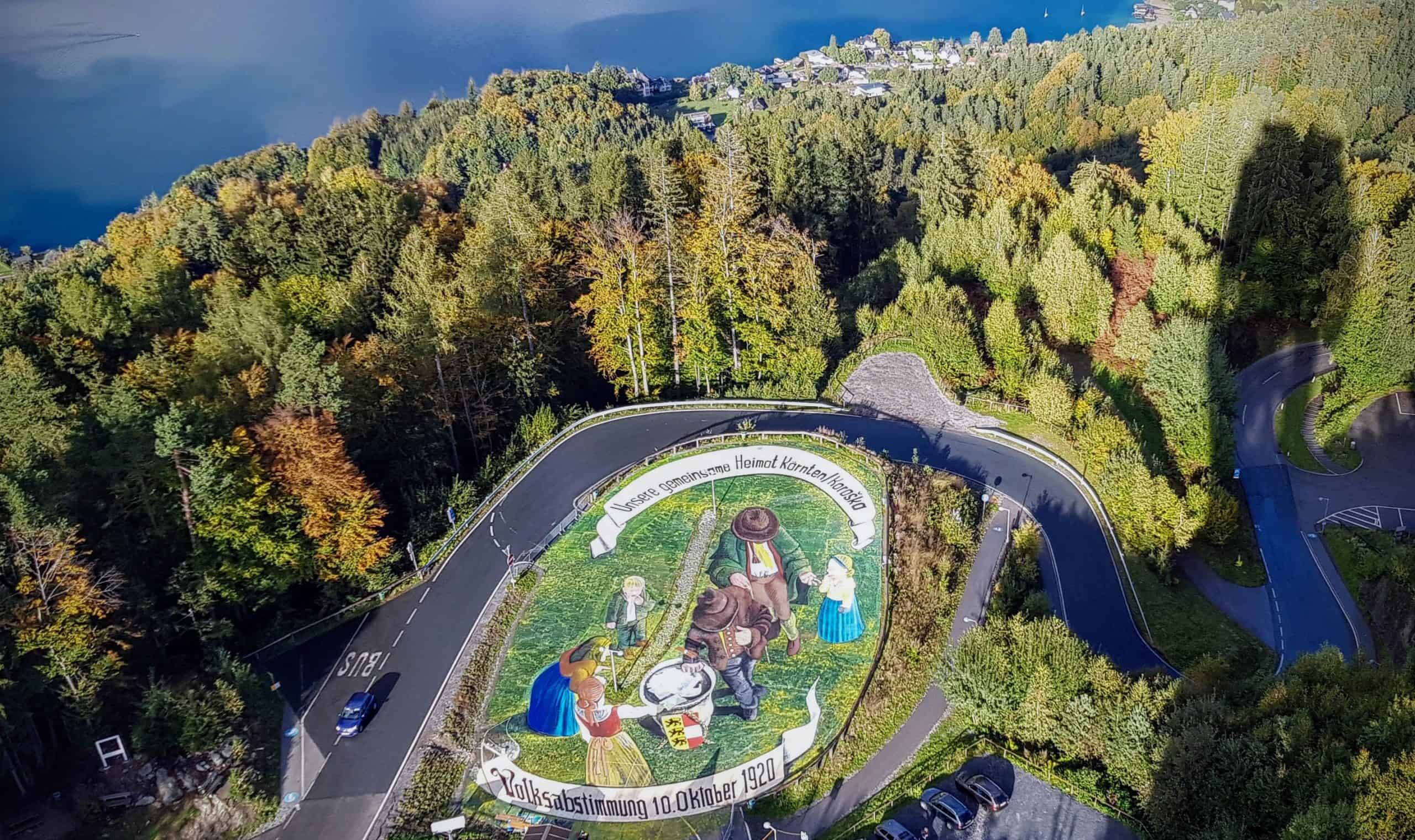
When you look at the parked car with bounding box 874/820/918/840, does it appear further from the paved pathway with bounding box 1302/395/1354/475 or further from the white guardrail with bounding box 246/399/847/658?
the paved pathway with bounding box 1302/395/1354/475

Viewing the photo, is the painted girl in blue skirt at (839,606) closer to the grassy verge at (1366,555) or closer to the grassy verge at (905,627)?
the grassy verge at (905,627)

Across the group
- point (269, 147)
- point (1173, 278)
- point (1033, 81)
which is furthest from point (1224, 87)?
point (269, 147)

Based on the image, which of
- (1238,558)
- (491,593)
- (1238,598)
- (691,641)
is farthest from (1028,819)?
(491,593)

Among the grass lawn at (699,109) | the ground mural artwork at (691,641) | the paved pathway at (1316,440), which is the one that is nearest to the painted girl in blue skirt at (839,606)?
the ground mural artwork at (691,641)

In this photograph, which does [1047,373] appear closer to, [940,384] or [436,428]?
[940,384]

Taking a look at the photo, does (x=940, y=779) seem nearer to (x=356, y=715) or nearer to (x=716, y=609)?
(x=716, y=609)

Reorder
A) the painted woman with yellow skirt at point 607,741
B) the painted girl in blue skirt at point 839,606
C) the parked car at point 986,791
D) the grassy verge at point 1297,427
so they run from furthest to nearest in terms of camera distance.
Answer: the grassy verge at point 1297,427 → the painted girl in blue skirt at point 839,606 → the painted woman with yellow skirt at point 607,741 → the parked car at point 986,791

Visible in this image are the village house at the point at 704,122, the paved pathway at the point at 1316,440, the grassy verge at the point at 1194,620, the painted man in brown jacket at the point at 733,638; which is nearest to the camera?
the painted man in brown jacket at the point at 733,638
